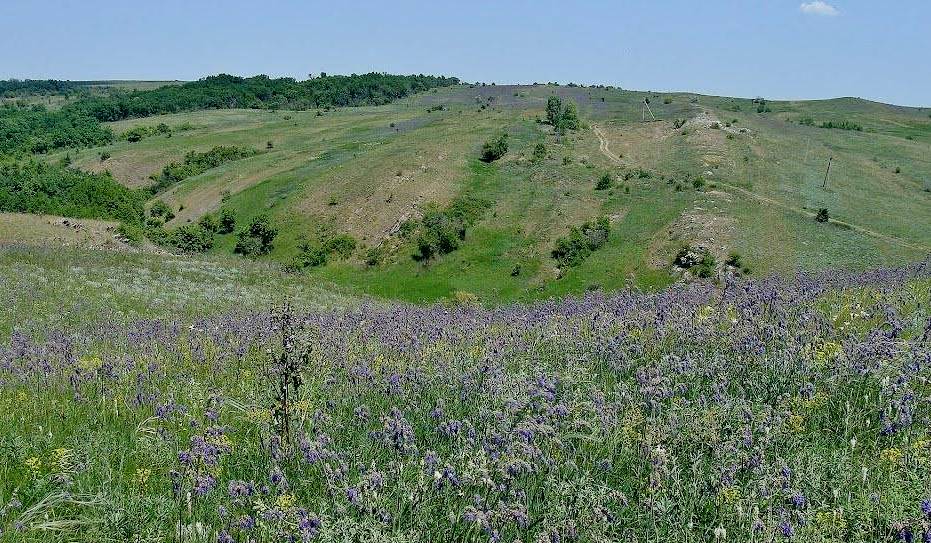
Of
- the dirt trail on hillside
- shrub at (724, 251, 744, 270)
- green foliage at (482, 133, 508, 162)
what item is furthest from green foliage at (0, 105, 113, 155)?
shrub at (724, 251, 744, 270)

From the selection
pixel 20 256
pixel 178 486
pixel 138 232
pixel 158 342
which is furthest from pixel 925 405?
pixel 138 232

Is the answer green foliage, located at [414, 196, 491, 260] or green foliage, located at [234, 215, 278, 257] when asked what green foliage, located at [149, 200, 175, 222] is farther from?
green foliage, located at [414, 196, 491, 260]

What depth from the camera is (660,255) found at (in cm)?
5166

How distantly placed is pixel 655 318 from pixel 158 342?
9.93 metres

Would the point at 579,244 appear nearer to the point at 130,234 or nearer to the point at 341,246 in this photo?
the point at 341,246

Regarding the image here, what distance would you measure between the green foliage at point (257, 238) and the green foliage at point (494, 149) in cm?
2788

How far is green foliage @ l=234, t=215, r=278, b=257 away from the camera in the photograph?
66.4 meters

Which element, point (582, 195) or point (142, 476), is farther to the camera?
point (582, 195)

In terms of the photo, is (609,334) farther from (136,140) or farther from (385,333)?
(136,140)

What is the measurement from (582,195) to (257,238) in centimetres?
3416

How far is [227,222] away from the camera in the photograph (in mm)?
73562

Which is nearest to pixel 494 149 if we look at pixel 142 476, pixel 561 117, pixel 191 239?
pixel 561 117

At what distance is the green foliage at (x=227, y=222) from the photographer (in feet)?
240

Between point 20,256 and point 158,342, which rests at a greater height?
point 158,342
